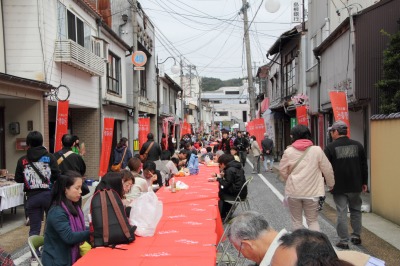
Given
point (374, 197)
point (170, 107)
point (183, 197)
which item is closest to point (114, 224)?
point (183, 197)

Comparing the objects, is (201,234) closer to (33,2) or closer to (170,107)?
(33,2)

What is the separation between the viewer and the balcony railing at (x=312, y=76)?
17419 millimetres

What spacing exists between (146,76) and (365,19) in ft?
54.7

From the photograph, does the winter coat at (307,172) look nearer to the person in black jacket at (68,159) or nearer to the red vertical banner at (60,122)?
the person in black jacket at (68,159)

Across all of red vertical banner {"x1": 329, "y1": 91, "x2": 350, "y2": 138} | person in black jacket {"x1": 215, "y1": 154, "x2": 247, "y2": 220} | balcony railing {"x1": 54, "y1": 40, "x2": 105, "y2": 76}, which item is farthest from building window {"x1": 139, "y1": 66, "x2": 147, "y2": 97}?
person in black jacket {"x1": 215, "y1": 154, "x2": 247, "y2": 220}

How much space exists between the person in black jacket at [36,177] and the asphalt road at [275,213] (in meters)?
0.74

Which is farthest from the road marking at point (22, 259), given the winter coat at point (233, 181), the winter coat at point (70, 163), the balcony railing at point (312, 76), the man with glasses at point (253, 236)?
the balcony railing at point (312, 76)

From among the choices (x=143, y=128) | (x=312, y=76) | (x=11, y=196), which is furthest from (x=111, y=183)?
(x=312, y=76)

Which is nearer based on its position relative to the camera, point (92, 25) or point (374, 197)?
point (374, 197)

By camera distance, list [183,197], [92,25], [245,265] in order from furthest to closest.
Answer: [92,25], [183,197], [245,265]

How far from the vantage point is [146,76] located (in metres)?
26.1

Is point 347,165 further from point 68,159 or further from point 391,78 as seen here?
point 391,78

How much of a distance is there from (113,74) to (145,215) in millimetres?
14095

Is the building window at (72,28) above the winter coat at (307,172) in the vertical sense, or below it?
above
